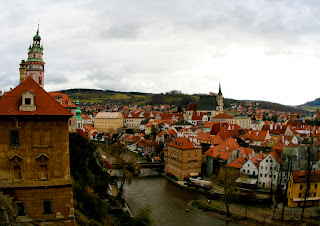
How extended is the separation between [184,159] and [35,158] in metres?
24.3

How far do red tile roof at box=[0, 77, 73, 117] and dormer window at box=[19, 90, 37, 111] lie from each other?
13cm

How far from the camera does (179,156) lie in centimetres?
3391

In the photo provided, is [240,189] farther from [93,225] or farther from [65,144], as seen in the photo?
[65,144]

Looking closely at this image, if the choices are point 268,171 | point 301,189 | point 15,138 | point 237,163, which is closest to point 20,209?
point 15,138

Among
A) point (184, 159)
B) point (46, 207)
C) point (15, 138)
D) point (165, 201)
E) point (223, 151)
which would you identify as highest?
point (15, 138)

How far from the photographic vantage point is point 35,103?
10617mm

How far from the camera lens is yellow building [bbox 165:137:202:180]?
33219 mm

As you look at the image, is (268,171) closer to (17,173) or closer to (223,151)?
(223,151)

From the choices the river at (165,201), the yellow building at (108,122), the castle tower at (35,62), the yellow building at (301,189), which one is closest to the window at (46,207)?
the river at (165,201)

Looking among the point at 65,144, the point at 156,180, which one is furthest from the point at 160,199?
the point at 65,144

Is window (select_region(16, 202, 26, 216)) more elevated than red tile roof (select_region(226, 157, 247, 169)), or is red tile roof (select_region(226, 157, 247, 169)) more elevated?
window (select_region(16, 202, 26, 216))

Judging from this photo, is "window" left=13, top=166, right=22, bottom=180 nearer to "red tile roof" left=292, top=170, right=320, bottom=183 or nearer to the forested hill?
"red tile roof" left=292, top=170, right=320, bottom=183

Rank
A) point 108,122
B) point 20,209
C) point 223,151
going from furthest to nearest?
point 108,122, point 223,151, point 20,209

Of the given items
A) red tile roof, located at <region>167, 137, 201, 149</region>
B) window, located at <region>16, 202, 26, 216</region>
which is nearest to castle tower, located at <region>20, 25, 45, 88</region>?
red tile roof, located at <region>167, 137, 201, 149</region>
